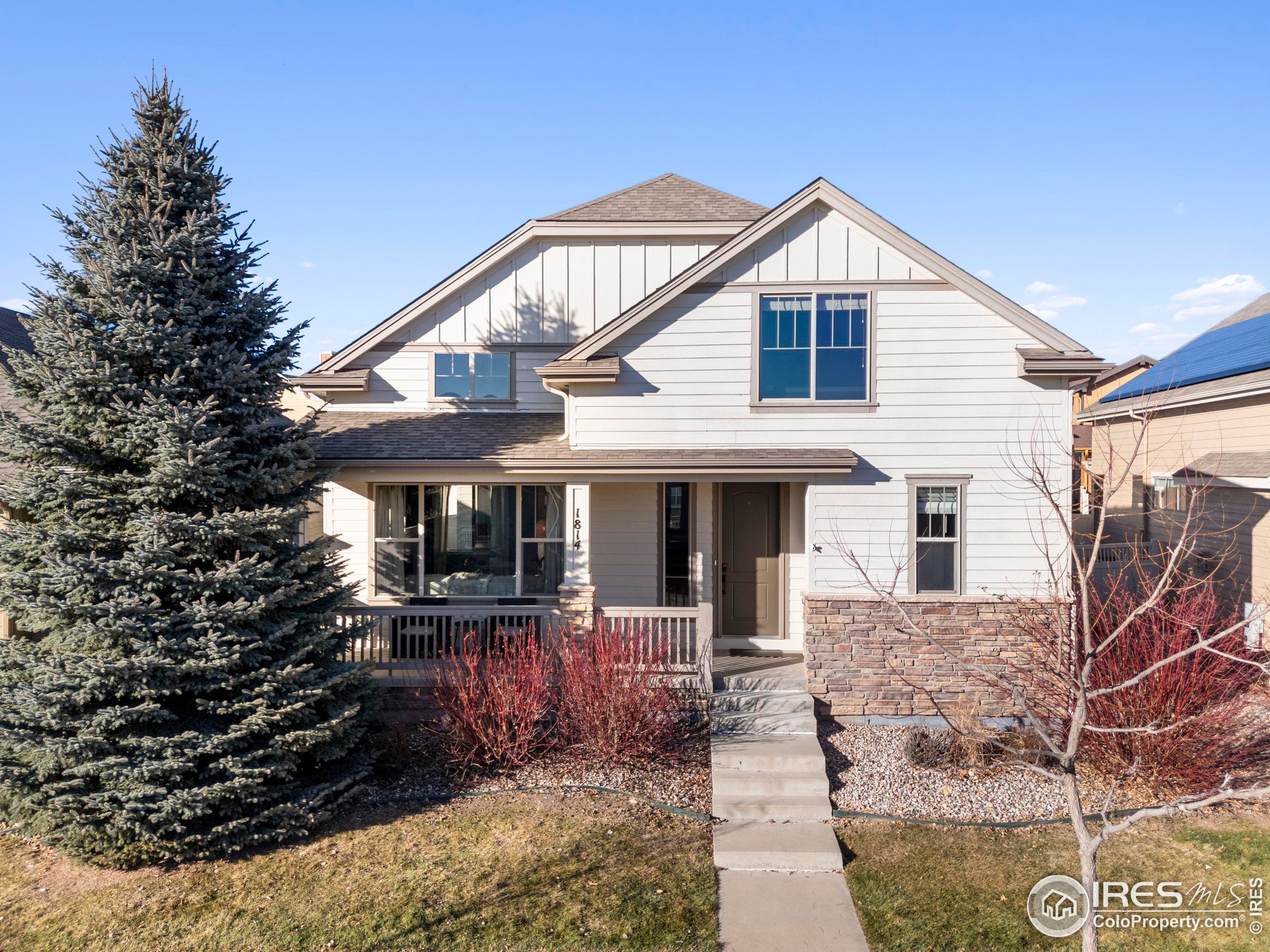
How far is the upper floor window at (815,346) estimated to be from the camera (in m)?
9.91

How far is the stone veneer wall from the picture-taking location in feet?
31.6

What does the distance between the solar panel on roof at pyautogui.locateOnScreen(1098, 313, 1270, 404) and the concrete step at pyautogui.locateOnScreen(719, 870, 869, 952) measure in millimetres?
10851

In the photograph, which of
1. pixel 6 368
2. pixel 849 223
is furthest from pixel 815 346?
pixel 6 368

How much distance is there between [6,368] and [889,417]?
967cm

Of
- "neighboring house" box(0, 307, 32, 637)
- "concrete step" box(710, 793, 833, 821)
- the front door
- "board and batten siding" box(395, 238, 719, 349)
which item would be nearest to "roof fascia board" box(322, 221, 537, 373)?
"board and batten siding" box(395, 238, 719, 349)

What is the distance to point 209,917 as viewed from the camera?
583 centimetres

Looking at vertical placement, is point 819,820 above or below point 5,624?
below

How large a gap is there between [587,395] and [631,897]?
20.0 feet

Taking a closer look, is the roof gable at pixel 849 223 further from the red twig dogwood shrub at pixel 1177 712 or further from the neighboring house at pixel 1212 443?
the red twig dogwood shrub at pixel 1177 712

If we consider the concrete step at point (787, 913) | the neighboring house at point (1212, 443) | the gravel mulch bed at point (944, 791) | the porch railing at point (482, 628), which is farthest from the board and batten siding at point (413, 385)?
the neighboring house at point (1212, 443)

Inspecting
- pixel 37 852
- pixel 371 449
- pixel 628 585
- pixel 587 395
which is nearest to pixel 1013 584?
pixel 628 585

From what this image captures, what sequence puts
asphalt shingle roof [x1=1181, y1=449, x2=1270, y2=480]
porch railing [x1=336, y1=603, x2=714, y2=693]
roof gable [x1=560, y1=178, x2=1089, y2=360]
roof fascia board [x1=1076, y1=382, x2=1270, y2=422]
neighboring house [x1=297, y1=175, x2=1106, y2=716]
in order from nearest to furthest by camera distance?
porch railing [x1=336, y1=603, x2=714, y2=693] < roof gable [x1=560, y1=178, x2=1089, y2=360] < neighboring house [x1=297, y1=175, x2=1106, y2=716] < asphalt shingle roof [x1=1181, y1=449, x2=1270, y2=480] < roof fascia board [x1=1076, y1=382, x2=1270, y2=422]

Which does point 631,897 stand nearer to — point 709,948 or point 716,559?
point 709,948

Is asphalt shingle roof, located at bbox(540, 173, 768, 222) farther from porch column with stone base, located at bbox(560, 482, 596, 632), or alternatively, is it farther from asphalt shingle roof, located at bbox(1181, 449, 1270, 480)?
asphalt shingle roof, located at bbox(1181, 449, 1270, 480)
